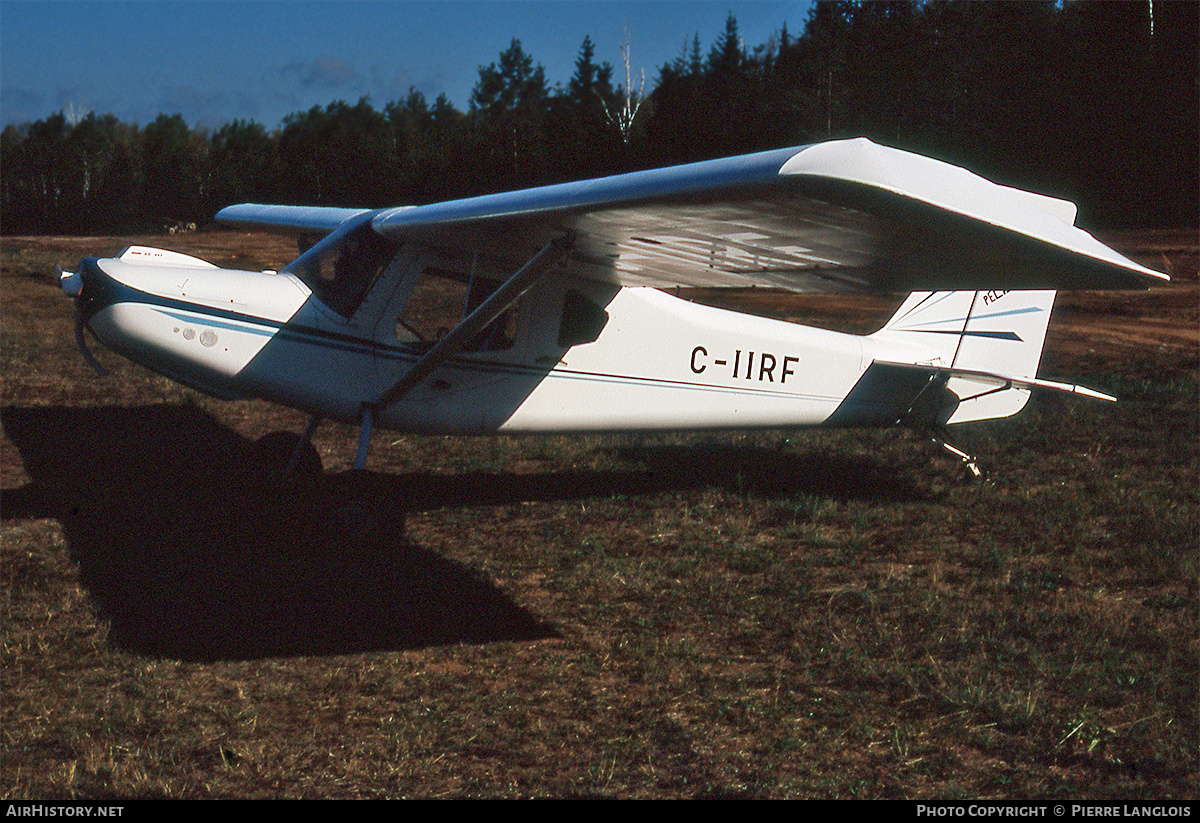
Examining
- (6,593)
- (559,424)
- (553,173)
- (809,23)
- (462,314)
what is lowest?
(6,593)

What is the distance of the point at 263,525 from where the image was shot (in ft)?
25.3

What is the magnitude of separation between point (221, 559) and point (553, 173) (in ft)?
73.9

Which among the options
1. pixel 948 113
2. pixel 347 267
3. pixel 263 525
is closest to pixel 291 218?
pixel 347 267

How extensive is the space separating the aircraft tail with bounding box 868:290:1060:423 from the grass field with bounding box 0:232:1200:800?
30.2 inches

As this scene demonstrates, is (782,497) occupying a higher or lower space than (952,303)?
lower

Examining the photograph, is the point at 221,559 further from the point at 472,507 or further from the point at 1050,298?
the point at 1050,298

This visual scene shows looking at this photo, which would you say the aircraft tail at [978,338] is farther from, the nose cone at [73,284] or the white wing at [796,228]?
the nose cone at [73,284]

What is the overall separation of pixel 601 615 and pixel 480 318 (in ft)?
7.55

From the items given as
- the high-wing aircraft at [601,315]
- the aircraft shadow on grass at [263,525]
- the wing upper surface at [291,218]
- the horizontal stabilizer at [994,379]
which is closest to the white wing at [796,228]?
the high-wing aircraft at [601,315]

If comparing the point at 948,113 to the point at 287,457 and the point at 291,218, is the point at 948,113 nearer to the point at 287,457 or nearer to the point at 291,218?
the point at 291,218

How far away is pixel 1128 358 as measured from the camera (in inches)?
620

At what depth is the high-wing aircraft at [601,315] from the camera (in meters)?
5.04

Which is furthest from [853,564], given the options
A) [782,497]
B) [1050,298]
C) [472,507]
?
[1050,298]
